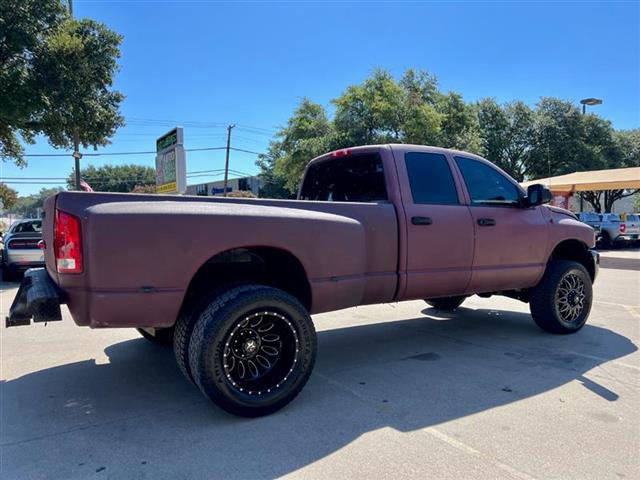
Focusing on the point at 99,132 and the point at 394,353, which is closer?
the point at 394,353

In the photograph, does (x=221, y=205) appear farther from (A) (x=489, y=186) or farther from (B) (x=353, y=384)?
(A) (x=489, y=186)

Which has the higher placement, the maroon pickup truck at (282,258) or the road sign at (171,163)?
the road sign at (171,163)

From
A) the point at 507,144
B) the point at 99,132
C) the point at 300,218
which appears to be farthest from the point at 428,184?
the point at 507,144

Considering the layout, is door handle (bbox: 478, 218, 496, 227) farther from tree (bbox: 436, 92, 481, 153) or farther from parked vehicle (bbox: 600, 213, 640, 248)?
parked vehicle (bbox: 600, 213, 640, 248)

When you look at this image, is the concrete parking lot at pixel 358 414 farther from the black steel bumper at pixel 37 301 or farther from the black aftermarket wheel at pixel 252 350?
the black steel bumper at pixel 37 301

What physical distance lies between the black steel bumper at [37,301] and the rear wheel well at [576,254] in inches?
212

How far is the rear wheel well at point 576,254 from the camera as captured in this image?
6117 mm

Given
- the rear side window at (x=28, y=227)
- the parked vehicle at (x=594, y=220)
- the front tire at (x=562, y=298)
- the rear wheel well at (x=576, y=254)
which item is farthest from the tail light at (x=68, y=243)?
the parked vehicle at (x=594, y=220)

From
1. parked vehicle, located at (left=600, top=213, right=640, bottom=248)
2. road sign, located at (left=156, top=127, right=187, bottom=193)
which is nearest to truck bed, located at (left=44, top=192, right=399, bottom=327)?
road sign, located at (left=156, top=127, right=187, bottom=193)

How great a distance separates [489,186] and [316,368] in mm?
2651

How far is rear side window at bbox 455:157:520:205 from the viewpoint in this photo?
16.8ft

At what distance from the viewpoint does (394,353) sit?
519 centimetres

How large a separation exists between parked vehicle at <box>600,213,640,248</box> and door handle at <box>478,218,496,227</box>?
67.0 feet

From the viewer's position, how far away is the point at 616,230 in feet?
73.0
